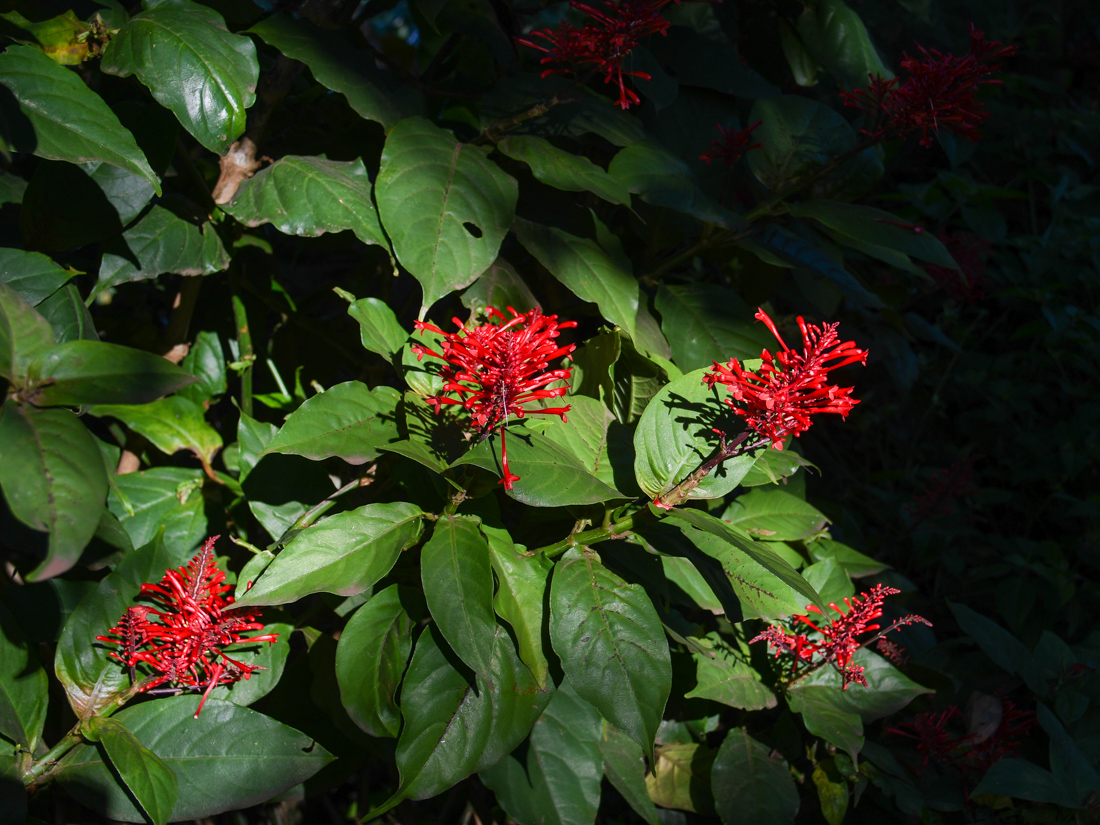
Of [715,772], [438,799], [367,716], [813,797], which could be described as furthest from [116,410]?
[813,797]

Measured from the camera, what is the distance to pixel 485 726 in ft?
2.81

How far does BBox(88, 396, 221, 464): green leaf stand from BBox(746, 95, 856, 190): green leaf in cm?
98

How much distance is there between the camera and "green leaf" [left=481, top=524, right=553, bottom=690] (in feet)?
2.79

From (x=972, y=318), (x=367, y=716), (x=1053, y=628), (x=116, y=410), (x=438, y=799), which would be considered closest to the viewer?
(x=367, y=716)

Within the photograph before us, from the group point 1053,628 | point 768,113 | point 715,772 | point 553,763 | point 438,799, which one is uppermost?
point 768,113

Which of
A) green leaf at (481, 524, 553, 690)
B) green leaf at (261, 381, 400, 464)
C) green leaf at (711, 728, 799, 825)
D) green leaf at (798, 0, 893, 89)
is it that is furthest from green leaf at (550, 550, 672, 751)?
green leaf at (798, 0, 893, 89)

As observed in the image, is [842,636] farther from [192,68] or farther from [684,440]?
[192,68]

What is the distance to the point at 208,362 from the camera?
1292mm

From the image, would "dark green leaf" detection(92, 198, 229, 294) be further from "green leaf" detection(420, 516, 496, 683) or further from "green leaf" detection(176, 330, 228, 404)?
"green leaf" detection(420, 516, 496, 683)

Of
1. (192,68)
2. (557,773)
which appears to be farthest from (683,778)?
(192,68)

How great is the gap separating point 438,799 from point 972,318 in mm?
2501

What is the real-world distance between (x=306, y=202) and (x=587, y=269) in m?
0.39

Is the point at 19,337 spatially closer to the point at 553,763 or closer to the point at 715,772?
the point at 553,763

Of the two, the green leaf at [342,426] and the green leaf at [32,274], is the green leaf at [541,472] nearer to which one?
the green leaf at [342,426]
